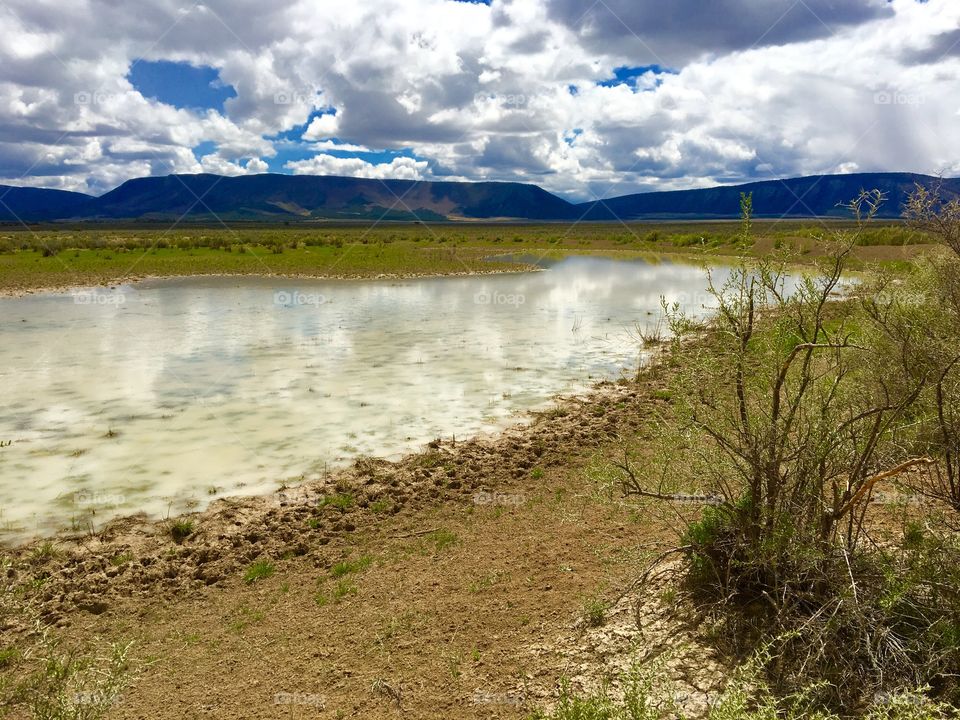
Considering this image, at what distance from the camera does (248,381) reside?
1341 centimetres

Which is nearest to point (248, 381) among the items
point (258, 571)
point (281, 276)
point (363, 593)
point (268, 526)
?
point (268, 526)

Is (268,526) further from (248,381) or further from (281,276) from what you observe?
(281,276)

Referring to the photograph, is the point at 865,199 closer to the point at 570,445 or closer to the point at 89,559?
the point at 570,445

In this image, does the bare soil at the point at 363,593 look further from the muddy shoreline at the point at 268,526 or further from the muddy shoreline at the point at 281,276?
the muddy shoreline at the point at 281,276

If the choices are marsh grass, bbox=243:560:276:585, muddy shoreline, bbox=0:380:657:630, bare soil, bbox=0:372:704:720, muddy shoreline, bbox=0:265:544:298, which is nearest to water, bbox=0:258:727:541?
muddy shoreline, bbox=0:380:657:630

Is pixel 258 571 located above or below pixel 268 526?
below

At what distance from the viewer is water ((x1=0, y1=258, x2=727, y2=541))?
8.72 meters

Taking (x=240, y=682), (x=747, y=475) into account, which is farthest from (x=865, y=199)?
(x=240, y=682)

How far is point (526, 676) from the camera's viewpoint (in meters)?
4.62

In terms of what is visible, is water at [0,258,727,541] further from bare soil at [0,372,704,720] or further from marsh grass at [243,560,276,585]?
marsh grass at [243,560,276,585]

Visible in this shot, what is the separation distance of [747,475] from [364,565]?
13.3 ft

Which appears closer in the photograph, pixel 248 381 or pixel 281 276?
pixel 248 381

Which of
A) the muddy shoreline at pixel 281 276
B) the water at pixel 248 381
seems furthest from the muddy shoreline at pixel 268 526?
the muddy shoreline at pixel 281 276

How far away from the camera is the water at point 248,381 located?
28.6ft
